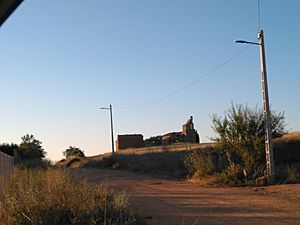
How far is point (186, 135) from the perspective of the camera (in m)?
93.4

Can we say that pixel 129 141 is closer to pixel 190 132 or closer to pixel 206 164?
pixel 190 132

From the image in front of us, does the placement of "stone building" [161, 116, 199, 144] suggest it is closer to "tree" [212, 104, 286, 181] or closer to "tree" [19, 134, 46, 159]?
"tree" [19, 134, 46, 159]

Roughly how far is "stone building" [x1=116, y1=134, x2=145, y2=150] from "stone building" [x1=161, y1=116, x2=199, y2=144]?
532 centimetres

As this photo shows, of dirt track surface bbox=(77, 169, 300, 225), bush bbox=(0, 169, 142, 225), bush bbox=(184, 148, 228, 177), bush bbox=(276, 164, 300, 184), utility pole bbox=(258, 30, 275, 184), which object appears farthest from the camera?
bush bbox=(184, 148, 228, 177)

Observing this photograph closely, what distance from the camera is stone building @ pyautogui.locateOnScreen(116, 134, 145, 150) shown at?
96562 mm

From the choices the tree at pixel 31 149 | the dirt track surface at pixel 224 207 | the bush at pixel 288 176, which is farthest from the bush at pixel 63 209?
the tree at pixel 31 149

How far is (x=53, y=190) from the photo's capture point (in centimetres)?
1363

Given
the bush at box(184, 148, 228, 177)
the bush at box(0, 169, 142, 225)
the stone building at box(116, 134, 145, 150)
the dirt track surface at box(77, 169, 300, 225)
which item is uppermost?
the stone building at box(116, 134, 145, 150)

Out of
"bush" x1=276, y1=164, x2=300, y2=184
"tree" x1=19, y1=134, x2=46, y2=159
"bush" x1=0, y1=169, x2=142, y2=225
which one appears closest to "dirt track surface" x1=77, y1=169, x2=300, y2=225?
"bush" x1=0, y1=169, x2=142, y2=225

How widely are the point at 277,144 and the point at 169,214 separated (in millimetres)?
26533

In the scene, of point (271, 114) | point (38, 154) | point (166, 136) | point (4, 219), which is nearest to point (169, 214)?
point (4, 219)

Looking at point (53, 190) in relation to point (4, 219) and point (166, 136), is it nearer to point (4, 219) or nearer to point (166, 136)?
point (4, 219)

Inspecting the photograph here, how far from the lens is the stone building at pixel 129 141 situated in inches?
3802

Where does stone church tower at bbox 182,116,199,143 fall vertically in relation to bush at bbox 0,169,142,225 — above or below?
above
